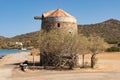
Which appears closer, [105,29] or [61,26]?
[61,26]

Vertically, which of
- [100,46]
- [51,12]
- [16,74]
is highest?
[51,12]

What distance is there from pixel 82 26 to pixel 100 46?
125701 mm

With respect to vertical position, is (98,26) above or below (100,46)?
above

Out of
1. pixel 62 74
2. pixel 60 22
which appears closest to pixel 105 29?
pixel 60 22

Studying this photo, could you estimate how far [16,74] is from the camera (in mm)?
27156

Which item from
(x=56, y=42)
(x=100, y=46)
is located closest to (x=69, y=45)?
(x=56, y=42)

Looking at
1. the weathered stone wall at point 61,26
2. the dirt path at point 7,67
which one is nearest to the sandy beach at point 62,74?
the dirt path at point 7,67

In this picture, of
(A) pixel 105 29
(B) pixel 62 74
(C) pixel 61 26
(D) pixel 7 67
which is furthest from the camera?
(A) pixel 105 29

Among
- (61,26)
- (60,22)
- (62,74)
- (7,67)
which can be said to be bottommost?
(62,74)

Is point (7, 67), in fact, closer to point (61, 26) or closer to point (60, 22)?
point (61, 26)

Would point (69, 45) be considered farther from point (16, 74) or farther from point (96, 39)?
point (16, 74)

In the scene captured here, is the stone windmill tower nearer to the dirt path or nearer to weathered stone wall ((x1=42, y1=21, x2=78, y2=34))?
weathered stone wall ((x1=42, y1=21, x2=78, y2=34))

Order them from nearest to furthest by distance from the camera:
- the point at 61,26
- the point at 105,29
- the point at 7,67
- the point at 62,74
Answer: the point at 62,74 → the point at 7,67 → the point at 61,26 → the point at 105,29

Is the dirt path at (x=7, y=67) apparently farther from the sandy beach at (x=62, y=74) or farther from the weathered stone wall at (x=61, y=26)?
the weathered stone wall at (x=61, y=26)
